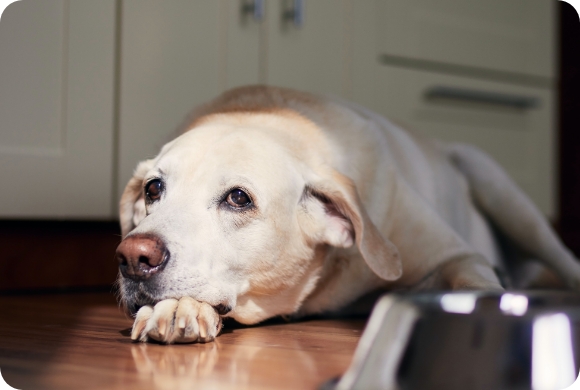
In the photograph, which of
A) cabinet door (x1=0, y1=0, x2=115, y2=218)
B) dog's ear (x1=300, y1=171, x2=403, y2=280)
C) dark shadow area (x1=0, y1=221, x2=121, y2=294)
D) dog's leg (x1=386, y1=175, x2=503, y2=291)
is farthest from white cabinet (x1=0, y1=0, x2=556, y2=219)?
dog's leg (x1=386, y1=175, x2=503, y2=291)

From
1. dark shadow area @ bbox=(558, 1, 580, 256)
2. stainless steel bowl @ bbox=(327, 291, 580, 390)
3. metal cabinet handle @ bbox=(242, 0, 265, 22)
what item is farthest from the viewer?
dark shadow area @ bbox=(558, 1, 580, 256)

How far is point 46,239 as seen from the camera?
A: 2512 millimetres

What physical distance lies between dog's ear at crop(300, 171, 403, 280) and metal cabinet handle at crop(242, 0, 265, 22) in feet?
3.94

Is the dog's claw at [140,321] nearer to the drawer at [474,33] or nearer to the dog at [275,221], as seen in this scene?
the dog at [275,221]

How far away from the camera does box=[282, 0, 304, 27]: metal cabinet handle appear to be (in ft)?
9.12

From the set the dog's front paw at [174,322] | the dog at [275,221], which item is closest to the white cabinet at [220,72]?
the dog at [275,221]

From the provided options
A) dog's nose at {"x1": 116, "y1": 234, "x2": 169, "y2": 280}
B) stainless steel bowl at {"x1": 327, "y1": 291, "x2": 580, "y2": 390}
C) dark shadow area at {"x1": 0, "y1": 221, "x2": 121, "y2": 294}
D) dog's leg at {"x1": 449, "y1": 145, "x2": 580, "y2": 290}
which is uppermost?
stainless steel bowl at {"x1": 327, "y1": 291, "x2": 580, "y2": 390}

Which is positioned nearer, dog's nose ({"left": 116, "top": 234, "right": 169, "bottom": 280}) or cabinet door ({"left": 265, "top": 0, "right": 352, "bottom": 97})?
dog's nose ({"left": 116, "top": 234, "right": 169, "bottom": 280})

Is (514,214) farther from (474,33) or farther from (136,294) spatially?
(136,294)

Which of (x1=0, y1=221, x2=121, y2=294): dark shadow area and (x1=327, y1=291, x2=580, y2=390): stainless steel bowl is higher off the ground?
(x1=327, y1=291, x2=580, y2=390): stainless steel bowl

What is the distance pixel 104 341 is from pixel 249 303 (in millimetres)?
372

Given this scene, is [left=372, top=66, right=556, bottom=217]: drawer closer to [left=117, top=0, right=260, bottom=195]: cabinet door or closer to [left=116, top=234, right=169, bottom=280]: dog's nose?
[left=117, top=0, right=260, bottom=195]: cabinet door

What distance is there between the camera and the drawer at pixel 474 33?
10.2 feet

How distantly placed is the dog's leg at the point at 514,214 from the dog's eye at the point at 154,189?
57.3 inches
